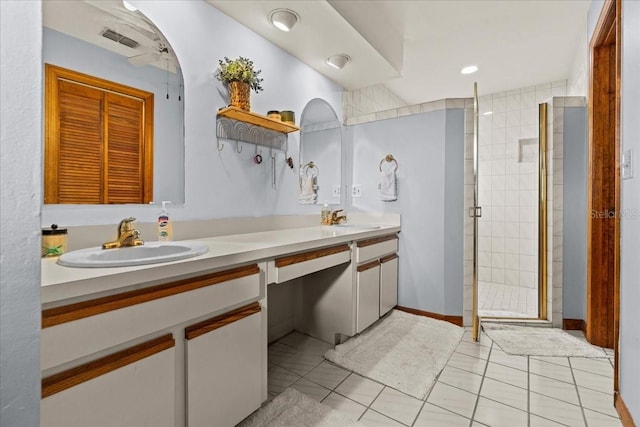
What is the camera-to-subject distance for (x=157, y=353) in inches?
39.5

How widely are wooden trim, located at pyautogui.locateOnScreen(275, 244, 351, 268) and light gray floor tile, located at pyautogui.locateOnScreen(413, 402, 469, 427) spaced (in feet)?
2.91

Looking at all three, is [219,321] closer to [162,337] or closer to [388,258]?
[162,337]

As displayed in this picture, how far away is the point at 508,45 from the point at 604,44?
1044mm

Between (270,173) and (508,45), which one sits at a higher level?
(508,45)

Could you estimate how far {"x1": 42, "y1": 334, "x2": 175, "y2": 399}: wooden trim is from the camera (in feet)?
2.61

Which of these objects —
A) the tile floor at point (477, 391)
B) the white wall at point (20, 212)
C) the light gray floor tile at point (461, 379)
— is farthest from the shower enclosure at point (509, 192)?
the white wall at point (20, 212)

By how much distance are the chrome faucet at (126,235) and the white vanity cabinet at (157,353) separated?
44cm

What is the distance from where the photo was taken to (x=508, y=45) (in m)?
2.91

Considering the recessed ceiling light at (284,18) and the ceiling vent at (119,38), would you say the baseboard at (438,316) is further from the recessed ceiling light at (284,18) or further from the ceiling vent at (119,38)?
the ceiling vent at (119,38)

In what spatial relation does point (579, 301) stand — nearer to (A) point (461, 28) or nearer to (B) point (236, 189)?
(A) point (461, 28)

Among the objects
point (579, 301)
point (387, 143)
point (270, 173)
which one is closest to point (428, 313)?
point (579, 301)

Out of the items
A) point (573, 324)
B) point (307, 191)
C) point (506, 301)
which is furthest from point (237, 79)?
point (506, 301)

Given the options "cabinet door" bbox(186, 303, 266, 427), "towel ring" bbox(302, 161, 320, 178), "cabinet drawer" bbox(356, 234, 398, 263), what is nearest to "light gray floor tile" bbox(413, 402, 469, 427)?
"cabinet door" bbox(186, 303, 266, 427)

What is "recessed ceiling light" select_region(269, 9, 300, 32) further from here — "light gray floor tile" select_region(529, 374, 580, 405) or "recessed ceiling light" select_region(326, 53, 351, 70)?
"light gray floor tile" select_region(529, 374, 580, 405)
